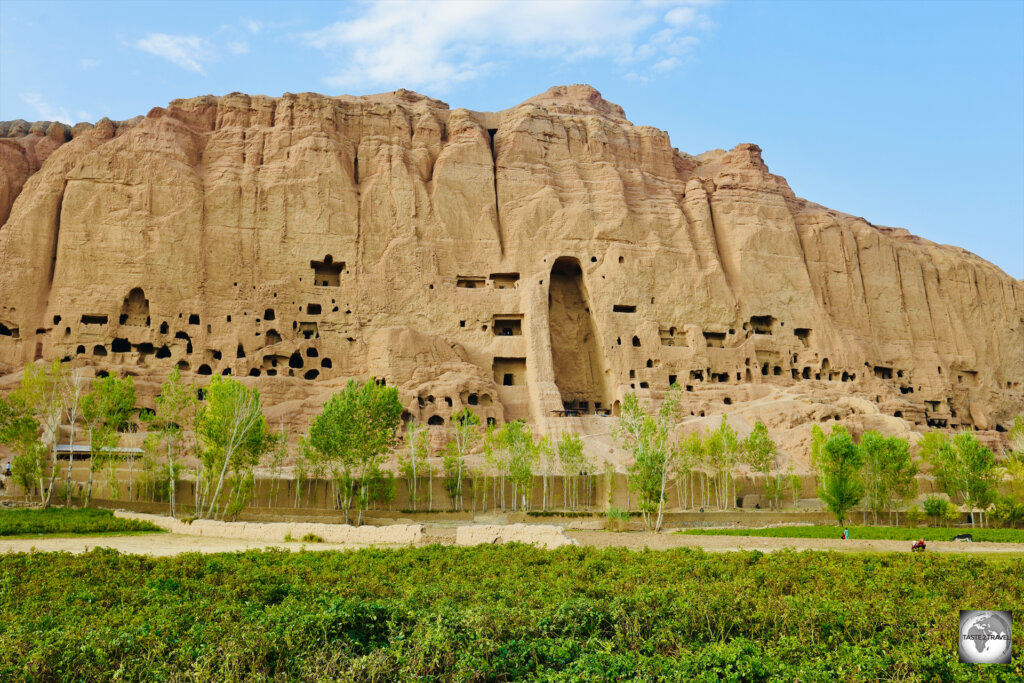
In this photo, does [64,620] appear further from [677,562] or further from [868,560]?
[868,560]

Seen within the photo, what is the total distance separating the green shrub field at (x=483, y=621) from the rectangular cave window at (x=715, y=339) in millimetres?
52070

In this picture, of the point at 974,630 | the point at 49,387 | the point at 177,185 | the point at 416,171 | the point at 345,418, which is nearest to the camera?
the point at 974,630

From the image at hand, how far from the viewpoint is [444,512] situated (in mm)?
40438

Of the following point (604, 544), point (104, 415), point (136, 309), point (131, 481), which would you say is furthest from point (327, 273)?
point (604, 544)

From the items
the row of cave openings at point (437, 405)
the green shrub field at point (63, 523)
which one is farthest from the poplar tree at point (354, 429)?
the row of cave openings at point (437, 405)

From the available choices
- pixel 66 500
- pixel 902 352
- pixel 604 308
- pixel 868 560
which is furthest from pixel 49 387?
pixel 902 352

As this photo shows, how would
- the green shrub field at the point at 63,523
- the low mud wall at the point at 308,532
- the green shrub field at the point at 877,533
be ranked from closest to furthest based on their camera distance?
the low mud wall at the point at 308,532 < the green shrub field at the point at 63,523 < the green shrub field at the point at 877,533

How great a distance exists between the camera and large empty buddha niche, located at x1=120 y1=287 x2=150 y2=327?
5853 cm

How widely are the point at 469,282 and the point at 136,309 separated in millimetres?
26849

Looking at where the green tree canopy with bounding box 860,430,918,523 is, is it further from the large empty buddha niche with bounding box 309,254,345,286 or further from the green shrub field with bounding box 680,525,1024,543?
the large empty buddha niche with bounding box 309,254,345,286

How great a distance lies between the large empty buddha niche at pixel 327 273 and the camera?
64688 mm

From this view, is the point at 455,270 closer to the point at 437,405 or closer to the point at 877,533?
the point at 437,405

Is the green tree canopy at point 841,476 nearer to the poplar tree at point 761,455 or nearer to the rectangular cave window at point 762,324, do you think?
the poplar tree at point 761,455

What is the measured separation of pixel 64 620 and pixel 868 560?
15113mm
